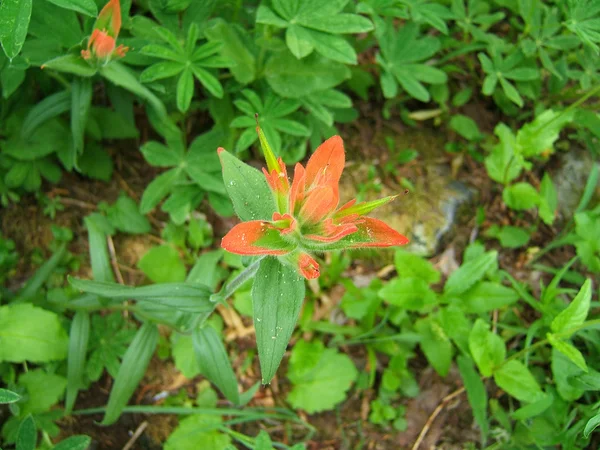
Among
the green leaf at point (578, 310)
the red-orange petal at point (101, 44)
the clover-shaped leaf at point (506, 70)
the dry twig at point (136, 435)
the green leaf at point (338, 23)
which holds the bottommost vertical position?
the dry twig at point (136, 435)

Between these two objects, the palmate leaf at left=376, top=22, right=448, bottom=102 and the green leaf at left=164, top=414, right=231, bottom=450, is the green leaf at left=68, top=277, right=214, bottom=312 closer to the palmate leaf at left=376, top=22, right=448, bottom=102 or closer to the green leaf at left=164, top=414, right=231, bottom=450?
the green leaf at left=164, top=414, right=231, bottom=450

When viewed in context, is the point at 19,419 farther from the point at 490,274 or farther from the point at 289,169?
the point at 490,274

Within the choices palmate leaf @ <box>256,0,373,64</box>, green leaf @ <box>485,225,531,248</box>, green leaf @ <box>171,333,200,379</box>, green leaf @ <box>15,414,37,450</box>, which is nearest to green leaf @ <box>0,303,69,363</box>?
green leaf @ <box>15,414,37,450</box>

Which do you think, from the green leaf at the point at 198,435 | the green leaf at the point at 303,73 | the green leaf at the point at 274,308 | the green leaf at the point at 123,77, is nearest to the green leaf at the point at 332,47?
the green leaf at the point at 303,73

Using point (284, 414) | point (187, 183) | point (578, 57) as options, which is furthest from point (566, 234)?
point (187, 183)

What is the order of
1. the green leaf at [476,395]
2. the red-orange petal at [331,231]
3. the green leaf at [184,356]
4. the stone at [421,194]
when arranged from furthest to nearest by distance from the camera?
the stone at [421,194] → the green leaf at [184,356] → the green leaf at [476,395] → the red-orange petal at [331,231]

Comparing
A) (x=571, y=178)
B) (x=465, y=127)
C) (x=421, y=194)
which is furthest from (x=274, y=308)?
(x=571, y=178)

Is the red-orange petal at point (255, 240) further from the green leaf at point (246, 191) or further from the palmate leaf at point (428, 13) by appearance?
the palmate leaf at point (428, 13)
